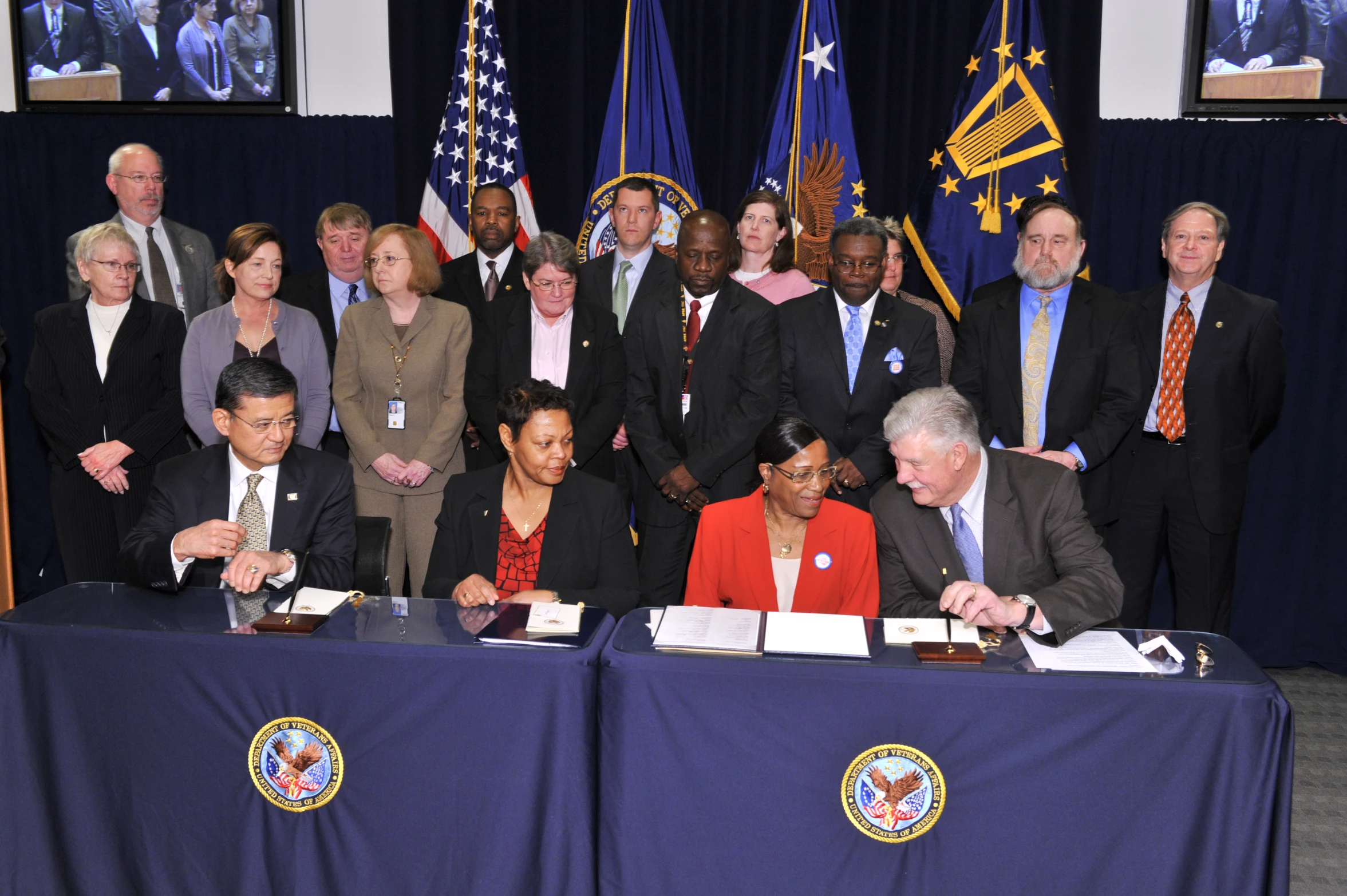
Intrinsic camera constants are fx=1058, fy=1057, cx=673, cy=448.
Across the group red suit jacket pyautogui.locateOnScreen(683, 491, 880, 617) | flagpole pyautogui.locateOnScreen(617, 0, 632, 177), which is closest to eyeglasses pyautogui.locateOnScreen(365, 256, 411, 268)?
flagpole pyautogui.locateOnScreen(617, 0, 632, 177)

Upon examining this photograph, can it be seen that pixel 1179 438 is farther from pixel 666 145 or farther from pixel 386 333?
pixel 386 333

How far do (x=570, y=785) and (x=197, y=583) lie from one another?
1398 mm

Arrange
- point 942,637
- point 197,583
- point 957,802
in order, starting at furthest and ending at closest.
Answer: point 197,583 → point 942,637 → point 957,802

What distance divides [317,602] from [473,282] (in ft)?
8.19

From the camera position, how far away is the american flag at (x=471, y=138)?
5422 mm

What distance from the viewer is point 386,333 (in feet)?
14.4

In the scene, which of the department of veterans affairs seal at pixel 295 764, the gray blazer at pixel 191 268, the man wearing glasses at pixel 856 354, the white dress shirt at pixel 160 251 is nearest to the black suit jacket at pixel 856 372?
the man wearing glasses at pixel 856 354

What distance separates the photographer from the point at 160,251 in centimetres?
499

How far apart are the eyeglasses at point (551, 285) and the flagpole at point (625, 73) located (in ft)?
4.63

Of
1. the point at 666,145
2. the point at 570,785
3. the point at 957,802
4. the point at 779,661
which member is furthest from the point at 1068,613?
the point at 666,145

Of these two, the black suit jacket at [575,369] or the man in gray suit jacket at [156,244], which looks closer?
the black suit jacket at [575,369]

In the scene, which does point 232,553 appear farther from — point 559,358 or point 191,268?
point 191,268

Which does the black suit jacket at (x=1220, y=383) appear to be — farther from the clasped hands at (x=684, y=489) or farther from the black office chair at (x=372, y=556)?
the black office chair at (x=372, y=556)

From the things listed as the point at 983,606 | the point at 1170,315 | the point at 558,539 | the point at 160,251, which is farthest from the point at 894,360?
the point at 160,251
